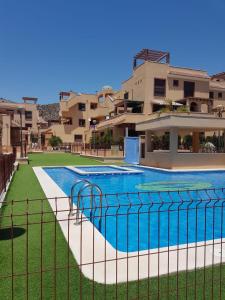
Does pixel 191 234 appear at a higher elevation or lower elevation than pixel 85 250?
lower

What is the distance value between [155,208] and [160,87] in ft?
105

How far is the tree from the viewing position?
49794 millimetres

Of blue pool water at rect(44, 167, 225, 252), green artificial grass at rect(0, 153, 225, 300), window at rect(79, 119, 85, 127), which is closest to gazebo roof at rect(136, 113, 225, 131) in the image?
blue pool water at rect(44, 167, 225, 252)

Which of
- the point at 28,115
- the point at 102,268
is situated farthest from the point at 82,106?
the point at 102,268

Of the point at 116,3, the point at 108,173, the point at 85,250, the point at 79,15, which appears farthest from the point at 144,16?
the point at 85,250

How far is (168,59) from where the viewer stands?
40125 mm

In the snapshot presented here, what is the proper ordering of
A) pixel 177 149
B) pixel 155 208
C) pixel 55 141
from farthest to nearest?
pixel 55 141 → pixel 177 149 → pixel 155 208

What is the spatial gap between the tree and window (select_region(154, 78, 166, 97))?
839 inches

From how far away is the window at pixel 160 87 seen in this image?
39.0 meters

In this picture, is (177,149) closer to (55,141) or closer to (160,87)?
(160,87)

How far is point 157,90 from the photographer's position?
129ft

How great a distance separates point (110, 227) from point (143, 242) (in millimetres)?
1471

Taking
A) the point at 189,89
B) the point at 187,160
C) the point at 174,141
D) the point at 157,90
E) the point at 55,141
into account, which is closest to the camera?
the point at 174,141

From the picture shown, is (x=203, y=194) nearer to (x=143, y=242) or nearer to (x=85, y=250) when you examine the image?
(x=143, y=242)
